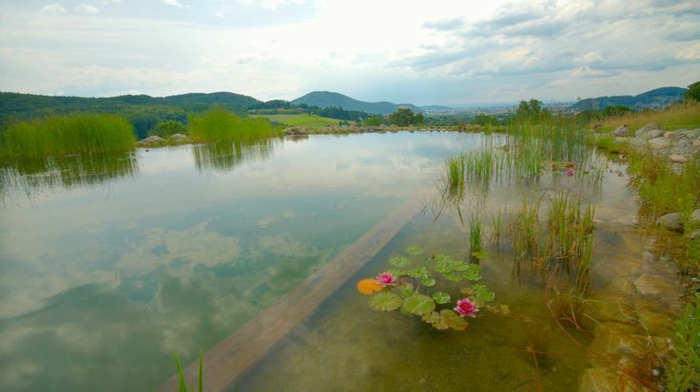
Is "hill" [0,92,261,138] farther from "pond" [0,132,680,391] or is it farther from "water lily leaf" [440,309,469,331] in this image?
"water lily leaf" [440,309,469,331]

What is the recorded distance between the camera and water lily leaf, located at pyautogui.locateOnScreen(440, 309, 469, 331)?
71.6 inches

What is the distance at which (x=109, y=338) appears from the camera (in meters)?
1.90

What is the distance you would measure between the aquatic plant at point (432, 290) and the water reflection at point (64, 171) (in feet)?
→ 19.1

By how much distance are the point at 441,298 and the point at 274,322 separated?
3.44 ft

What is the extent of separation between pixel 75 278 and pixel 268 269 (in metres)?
1.53

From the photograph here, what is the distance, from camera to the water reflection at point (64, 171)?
222 inches

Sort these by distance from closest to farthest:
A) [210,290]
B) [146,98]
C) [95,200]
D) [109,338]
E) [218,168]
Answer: [109,338] < [210,290] < [95,200] < [218,168] < [146,98]

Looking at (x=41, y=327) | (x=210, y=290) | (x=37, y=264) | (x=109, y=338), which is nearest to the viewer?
(x=109, y=338)

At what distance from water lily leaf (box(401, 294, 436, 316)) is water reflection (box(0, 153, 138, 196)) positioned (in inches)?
238

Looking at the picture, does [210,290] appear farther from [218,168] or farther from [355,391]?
[218,168]

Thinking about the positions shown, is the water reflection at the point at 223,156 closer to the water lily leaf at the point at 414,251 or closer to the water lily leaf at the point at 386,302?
the water lily leaf at the point at 414,251

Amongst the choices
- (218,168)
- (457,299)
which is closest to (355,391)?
(457,299)

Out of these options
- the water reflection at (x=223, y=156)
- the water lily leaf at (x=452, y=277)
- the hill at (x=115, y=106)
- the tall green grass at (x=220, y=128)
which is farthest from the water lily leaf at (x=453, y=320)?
the hill at (x=115, y=106)

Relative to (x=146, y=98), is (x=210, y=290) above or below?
below
